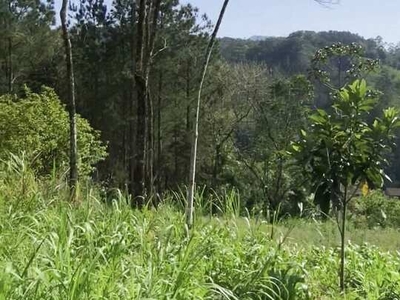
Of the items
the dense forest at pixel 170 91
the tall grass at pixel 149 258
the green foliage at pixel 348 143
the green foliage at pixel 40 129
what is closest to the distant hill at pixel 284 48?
the dense forest at pixel 170 91

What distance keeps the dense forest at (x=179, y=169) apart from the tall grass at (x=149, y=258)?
0.01 m

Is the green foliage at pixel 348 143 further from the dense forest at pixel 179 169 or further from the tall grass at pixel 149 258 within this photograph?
the tall grass at pixel 149 258

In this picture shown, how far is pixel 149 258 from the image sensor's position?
9.69ft

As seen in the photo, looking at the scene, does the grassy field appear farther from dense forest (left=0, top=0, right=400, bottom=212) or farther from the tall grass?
dense forest (left=0, top=0, right=400, bottom=212)

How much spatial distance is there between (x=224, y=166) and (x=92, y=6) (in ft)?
29.3

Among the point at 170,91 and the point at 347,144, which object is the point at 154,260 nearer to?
the point at 347,144

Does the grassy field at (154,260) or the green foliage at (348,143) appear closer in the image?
the grassy field at (154,260)

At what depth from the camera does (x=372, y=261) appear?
15.3 feet

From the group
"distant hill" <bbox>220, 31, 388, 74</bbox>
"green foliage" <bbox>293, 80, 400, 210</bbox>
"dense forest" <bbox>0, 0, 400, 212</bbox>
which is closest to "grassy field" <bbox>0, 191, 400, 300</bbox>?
"green foliage" <bbox>293, 80, 400, 210</bbox>

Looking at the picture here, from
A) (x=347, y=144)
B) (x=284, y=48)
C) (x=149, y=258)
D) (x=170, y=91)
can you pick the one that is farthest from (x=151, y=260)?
(x=284, y=48)

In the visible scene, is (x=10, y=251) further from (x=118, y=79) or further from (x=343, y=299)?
(x=118, y=79)

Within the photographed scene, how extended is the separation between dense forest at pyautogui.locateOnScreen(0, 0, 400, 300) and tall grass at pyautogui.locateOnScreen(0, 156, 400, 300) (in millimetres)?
13

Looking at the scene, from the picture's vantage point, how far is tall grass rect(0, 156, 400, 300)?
92.4 inches

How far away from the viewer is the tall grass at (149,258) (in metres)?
2.35
